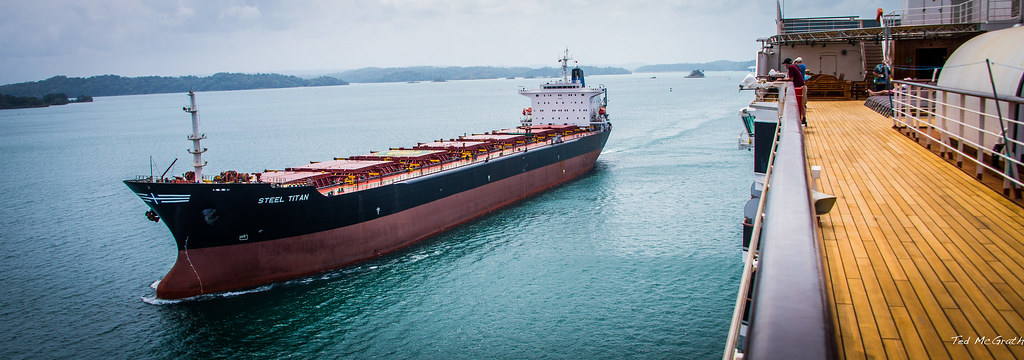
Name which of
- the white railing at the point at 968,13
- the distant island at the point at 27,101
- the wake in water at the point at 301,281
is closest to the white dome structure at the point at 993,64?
the white railing at the point at 968,13

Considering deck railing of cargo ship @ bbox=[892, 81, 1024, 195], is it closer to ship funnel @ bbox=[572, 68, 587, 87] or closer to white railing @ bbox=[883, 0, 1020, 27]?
white railing @ bbox=[883, 0, 1020, 27]

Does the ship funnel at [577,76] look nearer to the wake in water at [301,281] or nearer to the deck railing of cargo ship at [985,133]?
the wake in water at [301,281]

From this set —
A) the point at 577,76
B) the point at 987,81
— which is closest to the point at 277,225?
the point at 987,81

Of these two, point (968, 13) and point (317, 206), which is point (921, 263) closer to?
point (317, 206)

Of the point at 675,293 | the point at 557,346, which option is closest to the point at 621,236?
the point at 675,293

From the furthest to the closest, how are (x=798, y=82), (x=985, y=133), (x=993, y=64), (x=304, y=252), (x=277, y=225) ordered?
(x=304, y=252) → (x=277, y=225) → (x=798, y=82) → (x=993, y=64) → (x=985, y=133)

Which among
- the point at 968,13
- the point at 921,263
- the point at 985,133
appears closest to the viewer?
the point at 921,263
